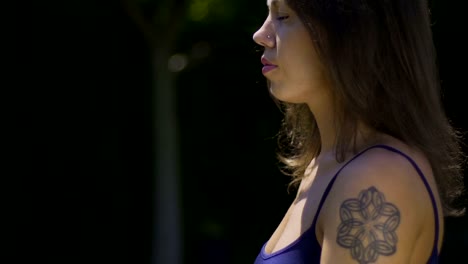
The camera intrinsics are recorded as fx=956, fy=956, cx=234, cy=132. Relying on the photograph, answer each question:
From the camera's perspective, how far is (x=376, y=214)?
1.81 m

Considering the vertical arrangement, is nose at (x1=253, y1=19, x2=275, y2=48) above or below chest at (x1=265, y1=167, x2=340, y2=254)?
above

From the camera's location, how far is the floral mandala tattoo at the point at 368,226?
1.80 m

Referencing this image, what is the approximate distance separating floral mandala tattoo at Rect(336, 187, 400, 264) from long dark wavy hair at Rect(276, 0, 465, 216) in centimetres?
19

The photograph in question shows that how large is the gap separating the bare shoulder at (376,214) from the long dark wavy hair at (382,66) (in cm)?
13

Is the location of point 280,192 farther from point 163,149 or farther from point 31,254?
point 31,254

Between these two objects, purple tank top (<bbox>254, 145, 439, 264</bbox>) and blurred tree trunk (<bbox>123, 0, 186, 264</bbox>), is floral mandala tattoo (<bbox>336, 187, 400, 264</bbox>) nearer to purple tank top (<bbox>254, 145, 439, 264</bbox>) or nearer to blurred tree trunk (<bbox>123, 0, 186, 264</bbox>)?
purple tank top (<bbox>254, 145, 439, 264</bbox>)

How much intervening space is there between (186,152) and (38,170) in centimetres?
132

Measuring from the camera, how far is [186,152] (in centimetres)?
859

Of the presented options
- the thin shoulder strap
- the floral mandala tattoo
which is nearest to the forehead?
the thin shoulder strap

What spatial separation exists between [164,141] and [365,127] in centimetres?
607

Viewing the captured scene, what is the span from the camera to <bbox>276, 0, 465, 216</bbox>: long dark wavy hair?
1.95 meters

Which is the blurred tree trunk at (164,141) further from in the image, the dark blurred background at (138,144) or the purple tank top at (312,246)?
the purple tank top at (312,246)

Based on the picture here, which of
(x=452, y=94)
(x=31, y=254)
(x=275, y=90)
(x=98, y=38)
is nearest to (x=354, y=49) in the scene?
(x=275, y=90)

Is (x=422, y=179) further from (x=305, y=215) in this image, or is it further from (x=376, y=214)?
(x=305, y=215)
